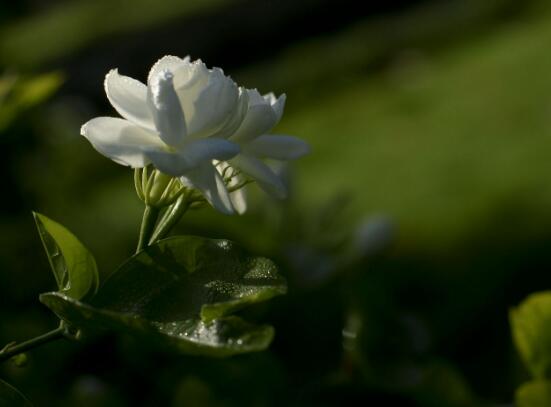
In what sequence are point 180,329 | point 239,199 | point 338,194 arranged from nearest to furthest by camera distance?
point 180,329 < point 239,199 < point 338,194

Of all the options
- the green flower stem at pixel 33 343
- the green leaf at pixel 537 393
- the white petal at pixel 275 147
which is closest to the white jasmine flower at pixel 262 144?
the white petal at pixel 275 147

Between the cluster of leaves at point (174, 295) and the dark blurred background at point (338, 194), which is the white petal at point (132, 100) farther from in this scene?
the dark blurred background at point (338, 194)

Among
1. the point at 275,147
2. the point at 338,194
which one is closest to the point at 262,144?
the point at 275,147

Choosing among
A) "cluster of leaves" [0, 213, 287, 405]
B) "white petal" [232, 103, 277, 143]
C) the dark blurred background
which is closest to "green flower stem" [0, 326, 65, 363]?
"cluster of leaves" [0, 213, 287, 405]

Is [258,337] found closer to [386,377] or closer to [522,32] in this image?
[386,377]

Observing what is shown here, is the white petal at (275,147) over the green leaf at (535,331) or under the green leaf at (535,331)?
over

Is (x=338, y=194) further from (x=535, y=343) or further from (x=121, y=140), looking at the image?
(x=121, y=140)
